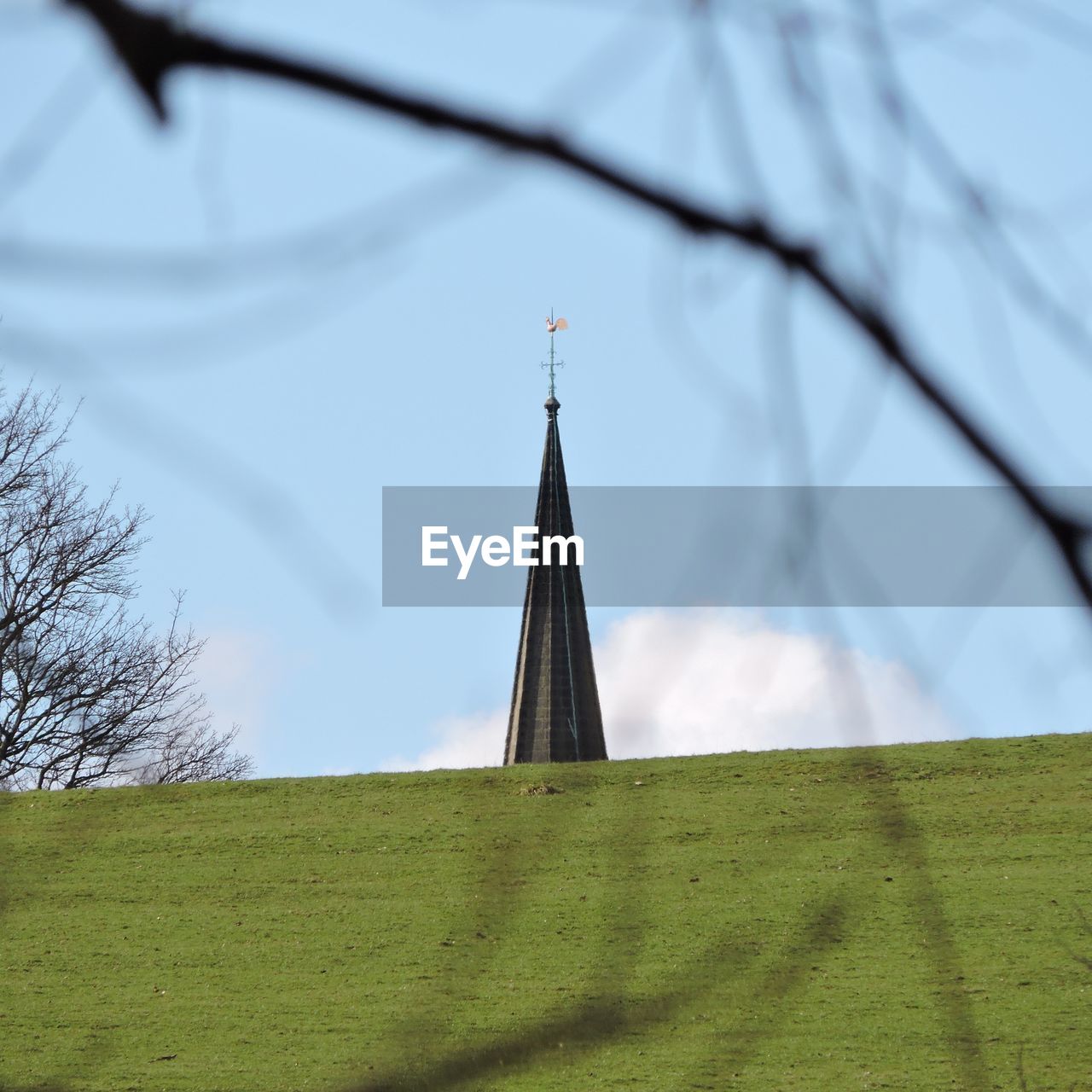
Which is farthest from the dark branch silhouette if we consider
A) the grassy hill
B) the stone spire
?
the stone spire

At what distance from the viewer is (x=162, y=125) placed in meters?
1.00

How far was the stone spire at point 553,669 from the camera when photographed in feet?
104

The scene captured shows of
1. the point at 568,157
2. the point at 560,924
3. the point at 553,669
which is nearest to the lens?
the point at 568,157

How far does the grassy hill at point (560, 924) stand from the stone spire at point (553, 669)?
15.3 m

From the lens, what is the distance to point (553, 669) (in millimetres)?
32656

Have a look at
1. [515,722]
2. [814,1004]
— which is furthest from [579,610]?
[814,1004]

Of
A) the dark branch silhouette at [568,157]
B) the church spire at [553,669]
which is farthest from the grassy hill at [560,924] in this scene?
the church spire at [553,669]

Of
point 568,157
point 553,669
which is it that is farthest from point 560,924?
point 553,669

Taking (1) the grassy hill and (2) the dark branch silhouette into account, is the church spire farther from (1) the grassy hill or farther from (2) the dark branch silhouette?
(2) the dark branch silhouette

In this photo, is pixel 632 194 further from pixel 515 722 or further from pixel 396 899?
pixel 515 722

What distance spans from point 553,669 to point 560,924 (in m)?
20.7

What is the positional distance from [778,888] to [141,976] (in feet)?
17.9

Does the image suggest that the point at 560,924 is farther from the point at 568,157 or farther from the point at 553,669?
A: the point at 553,669

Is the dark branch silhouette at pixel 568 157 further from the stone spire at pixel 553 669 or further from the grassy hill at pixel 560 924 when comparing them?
the stone spire at pixel 553 669
